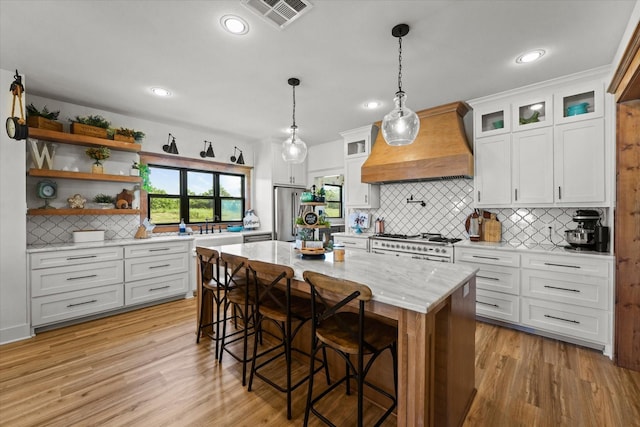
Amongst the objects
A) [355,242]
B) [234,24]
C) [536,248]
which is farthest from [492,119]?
[234,24]

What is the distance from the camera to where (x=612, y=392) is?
2.01 meters

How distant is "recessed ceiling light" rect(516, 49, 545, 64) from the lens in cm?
239

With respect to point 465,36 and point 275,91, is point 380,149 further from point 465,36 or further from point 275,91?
point 465,36

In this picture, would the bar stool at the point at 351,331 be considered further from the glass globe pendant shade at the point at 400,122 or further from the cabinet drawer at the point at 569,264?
the cabinet drawer at the point at 569,264

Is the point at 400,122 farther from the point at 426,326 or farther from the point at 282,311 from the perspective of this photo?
the point at 282,311

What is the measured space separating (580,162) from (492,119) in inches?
40.1

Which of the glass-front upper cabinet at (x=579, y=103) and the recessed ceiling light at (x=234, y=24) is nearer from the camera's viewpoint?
the recessed ceiling light at (x=234, y=24)

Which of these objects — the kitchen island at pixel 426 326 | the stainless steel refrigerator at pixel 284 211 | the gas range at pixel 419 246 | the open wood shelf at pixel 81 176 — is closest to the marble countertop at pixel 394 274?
the kitchen island at pixel 426 326

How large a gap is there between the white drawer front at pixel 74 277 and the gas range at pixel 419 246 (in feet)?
11.2

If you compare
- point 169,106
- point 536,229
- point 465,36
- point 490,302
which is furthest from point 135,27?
point 536,229

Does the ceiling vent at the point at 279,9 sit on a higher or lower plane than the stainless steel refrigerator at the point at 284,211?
higher

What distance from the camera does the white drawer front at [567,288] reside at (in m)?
2.52

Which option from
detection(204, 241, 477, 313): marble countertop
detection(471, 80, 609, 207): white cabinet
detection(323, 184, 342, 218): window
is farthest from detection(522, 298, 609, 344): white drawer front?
detection(323, 184, 342, 218): window

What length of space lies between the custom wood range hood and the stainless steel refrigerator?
2139 millimetres
